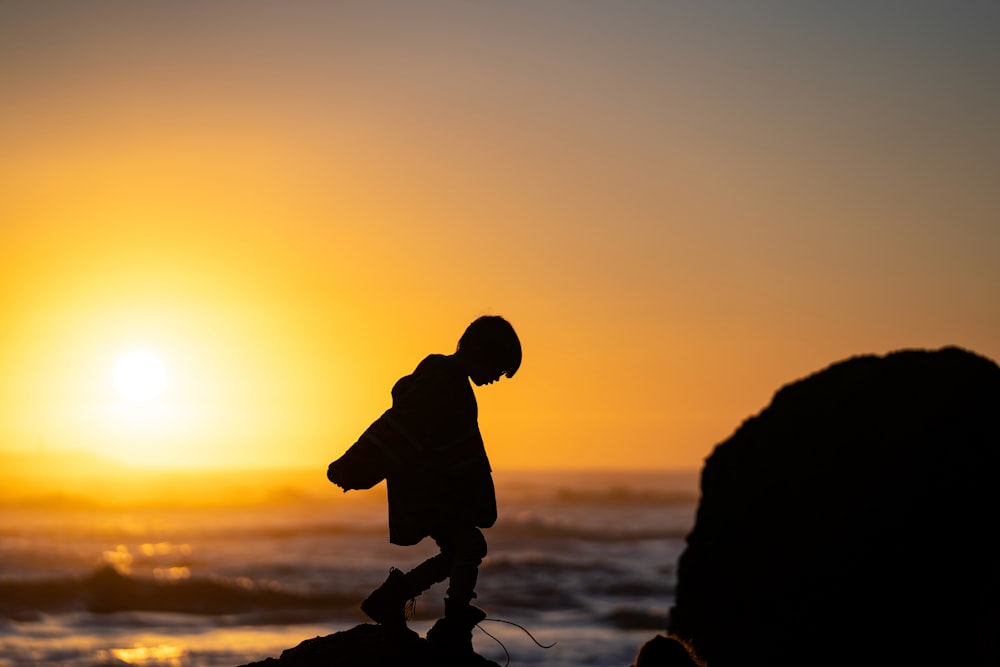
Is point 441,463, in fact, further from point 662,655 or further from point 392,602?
point 662,655

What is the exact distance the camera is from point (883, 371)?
12492 millimetres

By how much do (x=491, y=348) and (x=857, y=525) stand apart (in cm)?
593

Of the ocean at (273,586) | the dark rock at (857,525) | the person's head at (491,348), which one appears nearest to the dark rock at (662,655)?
the person's head at (491,348)

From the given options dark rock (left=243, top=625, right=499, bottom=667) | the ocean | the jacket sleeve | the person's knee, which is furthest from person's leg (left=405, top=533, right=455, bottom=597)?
the ocean

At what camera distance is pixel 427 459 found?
259 inches

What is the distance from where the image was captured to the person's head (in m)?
6.46

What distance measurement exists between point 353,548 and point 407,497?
39571mm

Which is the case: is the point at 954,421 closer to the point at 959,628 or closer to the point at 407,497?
the point at 959,628

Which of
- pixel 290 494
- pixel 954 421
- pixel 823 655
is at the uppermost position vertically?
pixel 290 494

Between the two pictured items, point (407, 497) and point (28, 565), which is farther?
point (28, 565)

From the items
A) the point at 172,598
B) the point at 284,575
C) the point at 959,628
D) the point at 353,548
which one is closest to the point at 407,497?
the point at 959,628

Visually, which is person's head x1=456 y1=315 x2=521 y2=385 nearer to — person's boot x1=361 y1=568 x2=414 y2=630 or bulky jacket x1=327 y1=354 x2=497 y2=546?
bulky jacket x1=327 y1=354 x2=497 y2=546

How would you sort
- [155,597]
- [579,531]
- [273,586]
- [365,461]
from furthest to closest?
[579,531] → [273,586] → [155,597] → [365,461]

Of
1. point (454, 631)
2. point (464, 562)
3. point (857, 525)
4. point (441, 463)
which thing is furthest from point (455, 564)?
point (857, 525)
